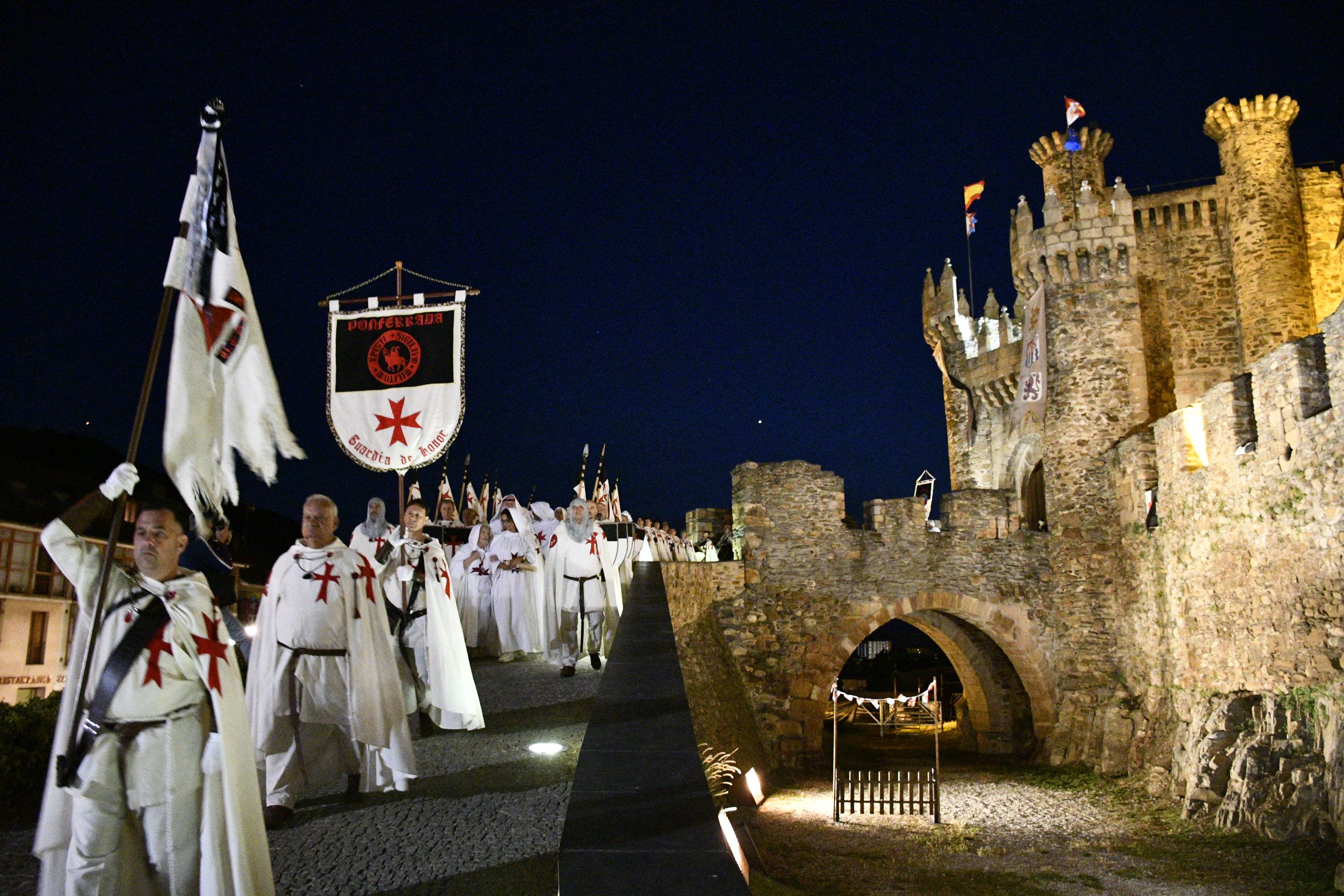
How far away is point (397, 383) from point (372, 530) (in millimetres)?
1716

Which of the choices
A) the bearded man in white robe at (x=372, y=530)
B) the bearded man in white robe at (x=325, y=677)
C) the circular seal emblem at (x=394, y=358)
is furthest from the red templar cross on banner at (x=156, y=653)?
the circular seal emblem at (x=394, y=358)

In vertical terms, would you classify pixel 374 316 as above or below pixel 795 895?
above

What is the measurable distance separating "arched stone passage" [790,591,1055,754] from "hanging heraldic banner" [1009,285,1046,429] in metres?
3.73

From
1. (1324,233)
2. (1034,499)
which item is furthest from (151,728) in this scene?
(1324,233)

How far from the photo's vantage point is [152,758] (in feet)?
11.0

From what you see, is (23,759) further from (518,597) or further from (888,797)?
(888,797)

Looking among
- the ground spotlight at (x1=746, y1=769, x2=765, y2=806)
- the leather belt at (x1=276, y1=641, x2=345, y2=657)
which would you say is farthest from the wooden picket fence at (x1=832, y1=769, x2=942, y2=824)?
the leather belt at (x1=276, y1=641, x2=345, y2=657)

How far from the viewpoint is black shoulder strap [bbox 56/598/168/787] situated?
10.6ft

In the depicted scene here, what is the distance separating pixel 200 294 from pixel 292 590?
182cm

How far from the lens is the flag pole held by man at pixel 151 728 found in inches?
128

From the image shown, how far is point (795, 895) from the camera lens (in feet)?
29.6

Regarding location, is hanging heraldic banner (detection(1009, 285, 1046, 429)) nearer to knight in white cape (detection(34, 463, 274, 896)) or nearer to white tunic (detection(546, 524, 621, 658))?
white tunic (detection(546, 524, 621, 658))

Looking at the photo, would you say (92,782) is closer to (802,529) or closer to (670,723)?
(670,723)

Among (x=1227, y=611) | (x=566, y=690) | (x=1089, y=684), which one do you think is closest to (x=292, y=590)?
(x=566, y=690)
